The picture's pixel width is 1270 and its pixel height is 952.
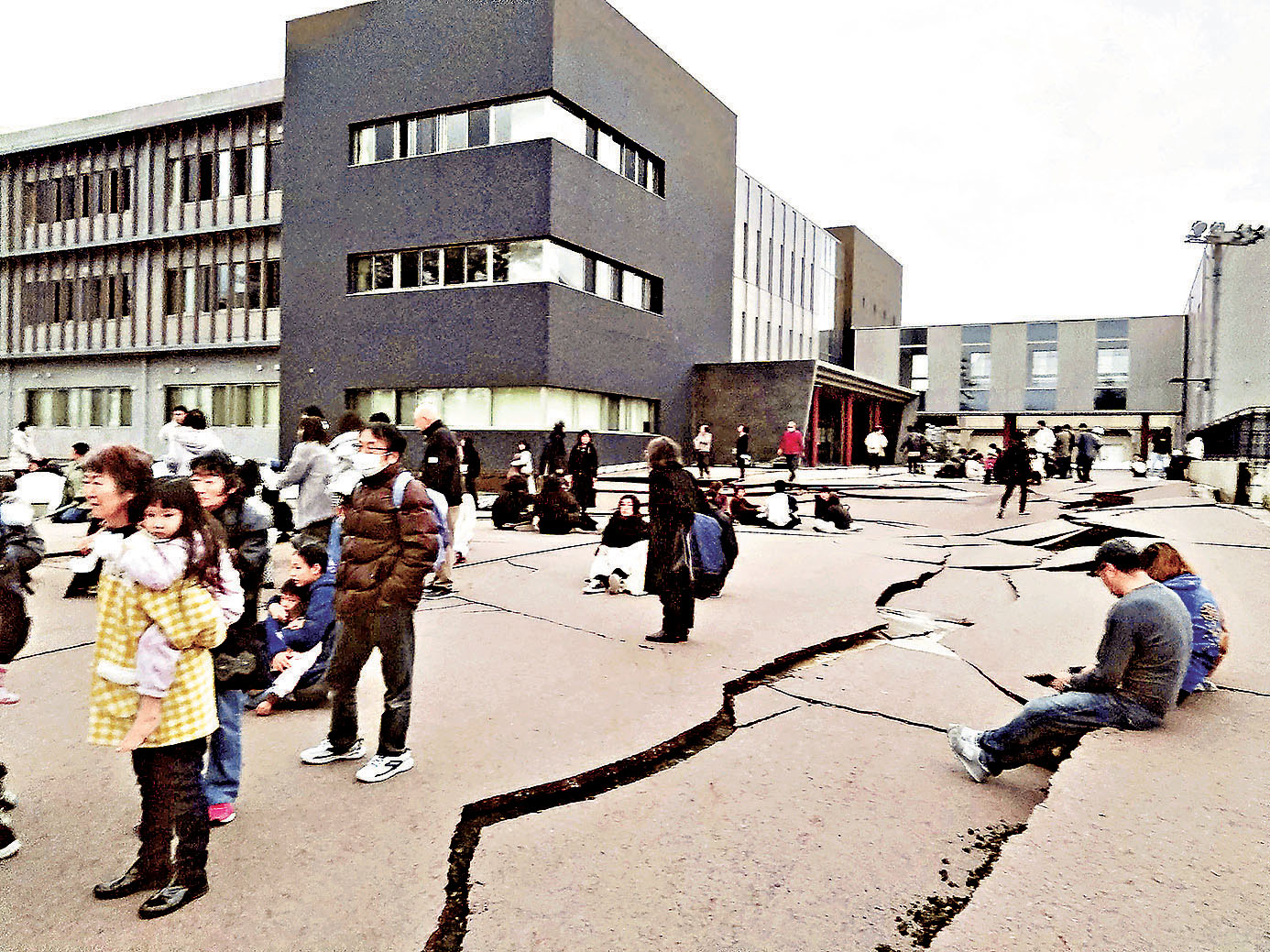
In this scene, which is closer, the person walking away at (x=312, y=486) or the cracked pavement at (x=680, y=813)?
the cracked pavement at (x=680, y=813)

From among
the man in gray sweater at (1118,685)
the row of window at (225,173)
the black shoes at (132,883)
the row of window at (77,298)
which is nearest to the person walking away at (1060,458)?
the man in gray sweater at (1118,685)

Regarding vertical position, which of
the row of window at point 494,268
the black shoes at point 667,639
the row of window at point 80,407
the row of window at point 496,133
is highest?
the row of window at point 496,133

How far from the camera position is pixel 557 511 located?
1345cm

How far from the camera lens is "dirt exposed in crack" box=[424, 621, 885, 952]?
8.86 ft

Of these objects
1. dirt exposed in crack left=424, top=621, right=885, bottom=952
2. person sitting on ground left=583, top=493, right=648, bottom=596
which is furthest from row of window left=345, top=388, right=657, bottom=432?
dirt exposed in crack left=424, top=621, right=885, bottom=952

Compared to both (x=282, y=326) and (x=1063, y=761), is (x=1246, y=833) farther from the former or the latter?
(x=282, y=326)

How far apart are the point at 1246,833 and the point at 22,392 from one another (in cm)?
4461

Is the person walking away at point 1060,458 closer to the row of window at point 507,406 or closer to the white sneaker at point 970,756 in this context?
the row of window at point 507,406

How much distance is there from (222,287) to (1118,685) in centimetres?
3467

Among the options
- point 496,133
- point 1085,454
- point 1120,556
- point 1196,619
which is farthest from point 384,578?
point 1085,454

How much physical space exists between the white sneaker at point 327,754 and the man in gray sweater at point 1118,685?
310 centimetres

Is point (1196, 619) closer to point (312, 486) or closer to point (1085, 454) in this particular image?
point (312, 486)

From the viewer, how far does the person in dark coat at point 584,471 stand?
49.2 ft

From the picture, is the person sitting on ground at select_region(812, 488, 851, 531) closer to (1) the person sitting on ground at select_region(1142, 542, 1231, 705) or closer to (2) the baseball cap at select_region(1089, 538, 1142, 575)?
(1) the person sitting on ground at select_region(1142, 542, 1231, 705)
